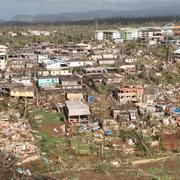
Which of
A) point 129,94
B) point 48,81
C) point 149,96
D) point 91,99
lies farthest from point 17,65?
point 149,96

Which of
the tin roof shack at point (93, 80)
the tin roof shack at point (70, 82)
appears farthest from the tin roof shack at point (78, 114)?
the tin roof shack at point (93, 80)

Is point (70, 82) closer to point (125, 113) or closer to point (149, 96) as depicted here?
point (149, 96)

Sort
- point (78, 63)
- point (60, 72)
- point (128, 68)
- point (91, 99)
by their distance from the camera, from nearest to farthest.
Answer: point (91, 99) → point (60, 72) → point (128, 68) → point (78, 63)

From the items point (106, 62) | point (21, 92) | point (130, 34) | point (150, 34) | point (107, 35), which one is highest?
point (150, 34)

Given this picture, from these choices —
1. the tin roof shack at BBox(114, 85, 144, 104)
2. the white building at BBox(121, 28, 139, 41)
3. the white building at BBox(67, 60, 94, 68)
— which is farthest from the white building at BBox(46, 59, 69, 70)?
the white building at BBox(121, 28, 139, 41)

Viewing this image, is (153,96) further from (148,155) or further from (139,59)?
(139,59)

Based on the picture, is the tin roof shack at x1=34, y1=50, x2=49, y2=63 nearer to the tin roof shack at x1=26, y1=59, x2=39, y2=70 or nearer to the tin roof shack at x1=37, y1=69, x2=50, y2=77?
the tin roof shack at x1=26, y1=59, x2=39, y2=70
